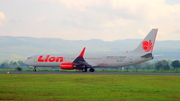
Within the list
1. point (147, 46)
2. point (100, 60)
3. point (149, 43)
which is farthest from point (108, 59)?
point (149, 43)

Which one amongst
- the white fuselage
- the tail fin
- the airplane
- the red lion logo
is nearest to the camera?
the airplane

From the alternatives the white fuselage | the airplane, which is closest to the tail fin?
the airplane

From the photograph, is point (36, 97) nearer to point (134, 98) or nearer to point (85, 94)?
point (85, 94)

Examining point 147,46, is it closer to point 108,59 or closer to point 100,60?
point 108,59

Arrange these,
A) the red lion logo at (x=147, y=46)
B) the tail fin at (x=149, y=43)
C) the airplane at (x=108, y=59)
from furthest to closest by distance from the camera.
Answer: the red lion logo at (x=147, y=46) → the tail fin at (x=149, y=43) → the airplane at (x=108, y=59)

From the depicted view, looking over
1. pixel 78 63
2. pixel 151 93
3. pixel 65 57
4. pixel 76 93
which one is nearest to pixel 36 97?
pixel 76 93

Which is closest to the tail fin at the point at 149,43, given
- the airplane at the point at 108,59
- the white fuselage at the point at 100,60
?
the airplane at the point at 108,59

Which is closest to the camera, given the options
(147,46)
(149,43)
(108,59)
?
(149,43)

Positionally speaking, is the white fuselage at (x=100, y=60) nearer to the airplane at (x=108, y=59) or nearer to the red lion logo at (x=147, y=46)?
the airplane at (x=108, y=59)

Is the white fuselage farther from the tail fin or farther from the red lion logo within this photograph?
the red lion logo

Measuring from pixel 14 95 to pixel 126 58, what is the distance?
41.6 m

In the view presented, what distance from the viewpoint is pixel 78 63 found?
60.9m

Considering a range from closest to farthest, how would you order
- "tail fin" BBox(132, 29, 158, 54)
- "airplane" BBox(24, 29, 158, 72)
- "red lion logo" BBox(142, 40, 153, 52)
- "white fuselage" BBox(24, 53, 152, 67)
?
"airplane" BBox(24, 29, 158, 72)
"tail fin" BBox(132, 29, 158, 54)
"red lion logo" BBox(142, 40, 153, 52)
"white fuselage" BBox(24, 53, 152, 67)

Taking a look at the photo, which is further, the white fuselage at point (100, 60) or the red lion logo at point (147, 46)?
the white fuselage at point (100, 60)
